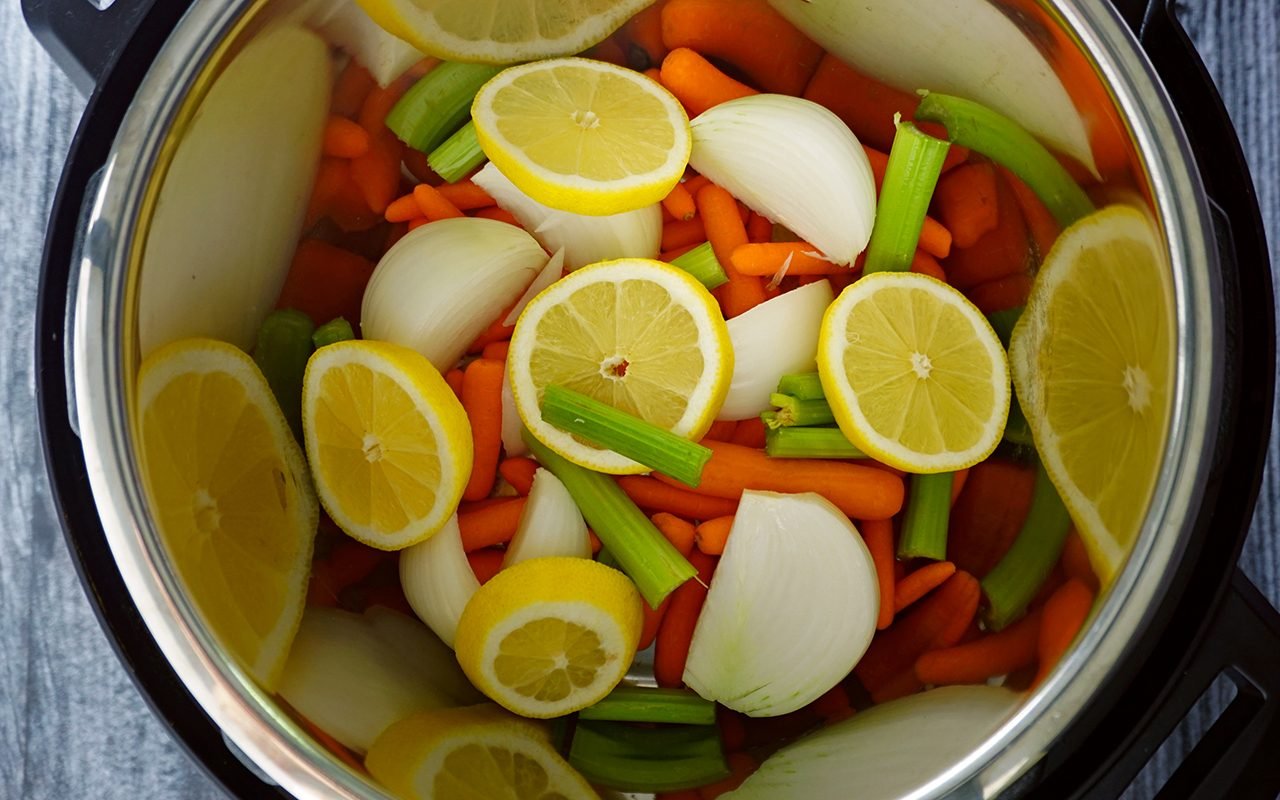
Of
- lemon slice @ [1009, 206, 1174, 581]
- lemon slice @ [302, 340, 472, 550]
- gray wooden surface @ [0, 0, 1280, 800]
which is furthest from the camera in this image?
gray wooden surface @ [0, 0, 1280, 800]

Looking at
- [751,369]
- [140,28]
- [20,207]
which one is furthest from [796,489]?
[20,207]

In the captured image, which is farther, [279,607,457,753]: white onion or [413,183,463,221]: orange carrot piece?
[413,183,463,221]: orange carrot piece

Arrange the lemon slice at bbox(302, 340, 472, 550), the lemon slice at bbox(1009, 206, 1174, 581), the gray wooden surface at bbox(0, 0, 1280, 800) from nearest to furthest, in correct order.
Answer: the lemon slice at bbox(1009, 206, 1174, 581), the lemon slice at bbox(302, 340, 472, 550), the gray wooden surface at bbox(0, 0, 1280, 800)

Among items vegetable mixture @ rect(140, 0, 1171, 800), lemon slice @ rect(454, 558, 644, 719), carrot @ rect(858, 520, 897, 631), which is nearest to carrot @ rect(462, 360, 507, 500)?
vegetable mixture @ rect(140, 0, 1171, 800)

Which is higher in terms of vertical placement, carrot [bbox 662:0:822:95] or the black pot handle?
the black pot handle

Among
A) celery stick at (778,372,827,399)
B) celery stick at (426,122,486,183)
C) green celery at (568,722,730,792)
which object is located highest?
celery stick at (426,122,486,183)

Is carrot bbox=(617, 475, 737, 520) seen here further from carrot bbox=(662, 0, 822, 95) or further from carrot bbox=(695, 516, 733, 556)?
carrot bbox=(662, 0, 822, 95)
